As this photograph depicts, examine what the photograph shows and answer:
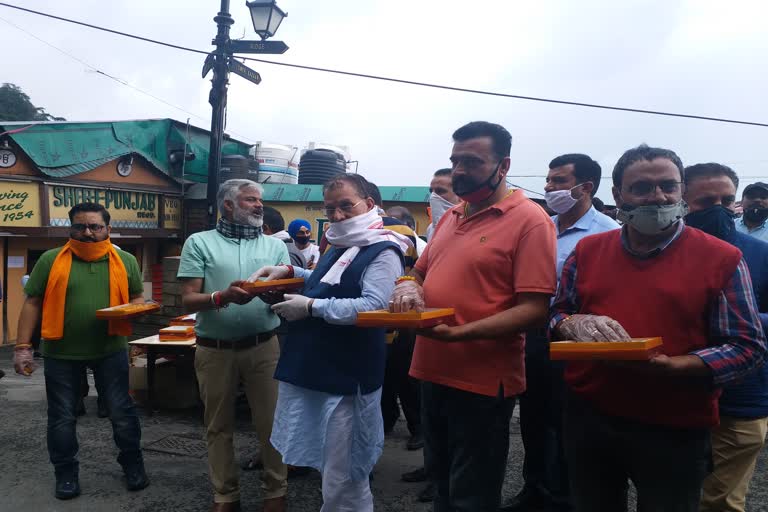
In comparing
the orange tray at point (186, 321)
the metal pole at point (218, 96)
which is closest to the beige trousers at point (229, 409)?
the orange tray at point (186, 321)

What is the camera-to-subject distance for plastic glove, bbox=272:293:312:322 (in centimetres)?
258

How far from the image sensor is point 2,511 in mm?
3547

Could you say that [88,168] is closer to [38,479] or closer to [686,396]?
[38,479]

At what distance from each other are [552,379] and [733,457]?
0.97 meters

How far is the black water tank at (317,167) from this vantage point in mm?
12219

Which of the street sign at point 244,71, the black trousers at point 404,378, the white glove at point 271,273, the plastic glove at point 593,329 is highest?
the street sign at point 244,71

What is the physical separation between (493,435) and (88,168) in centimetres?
1034

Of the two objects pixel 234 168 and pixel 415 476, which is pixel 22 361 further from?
pixel 234 168

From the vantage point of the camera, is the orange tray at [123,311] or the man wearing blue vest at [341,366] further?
the orange tray at [123,311]

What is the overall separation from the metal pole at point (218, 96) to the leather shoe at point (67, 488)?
14.3 feet

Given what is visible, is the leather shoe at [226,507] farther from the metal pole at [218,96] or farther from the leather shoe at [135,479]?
the metal pole at [218,96]

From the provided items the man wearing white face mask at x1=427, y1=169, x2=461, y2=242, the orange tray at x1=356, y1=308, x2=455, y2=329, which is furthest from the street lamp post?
the orange tray at x1=356, y1=308, x2=455, y2=329

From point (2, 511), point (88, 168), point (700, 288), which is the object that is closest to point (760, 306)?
point (700, 288)

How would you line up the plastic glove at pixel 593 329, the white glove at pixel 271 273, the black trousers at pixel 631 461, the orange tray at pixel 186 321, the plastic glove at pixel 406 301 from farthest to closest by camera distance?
the orange tray at pixel 186 321, the white glove at pixel 271 273, the plastic glove at pixel 406 301, the black trousers at pixel 631 461, the plastic glove at pixel 593 329
